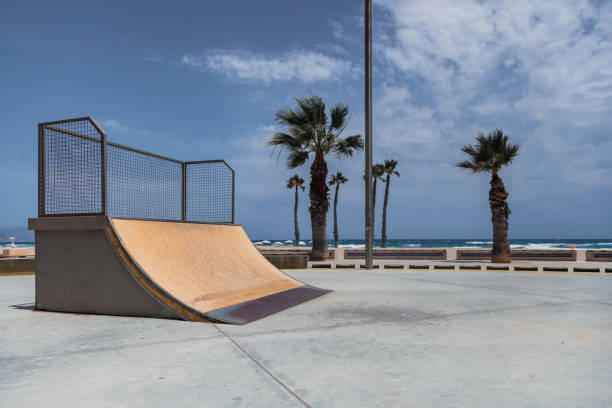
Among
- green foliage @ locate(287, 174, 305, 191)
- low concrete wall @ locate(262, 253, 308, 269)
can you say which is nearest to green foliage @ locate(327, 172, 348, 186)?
green foliage @ locate(287, 174, 305, 191)

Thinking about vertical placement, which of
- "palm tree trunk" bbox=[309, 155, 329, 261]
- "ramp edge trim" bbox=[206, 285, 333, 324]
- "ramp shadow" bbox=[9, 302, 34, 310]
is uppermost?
"palm tree trunk" bbox=[309, 155, 329, 261]

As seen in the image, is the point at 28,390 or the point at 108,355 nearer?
the point at 28,390

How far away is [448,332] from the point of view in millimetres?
5578

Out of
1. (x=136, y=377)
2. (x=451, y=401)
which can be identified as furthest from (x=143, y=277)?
(x=451, y=401)

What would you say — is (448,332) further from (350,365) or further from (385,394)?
(385,394)

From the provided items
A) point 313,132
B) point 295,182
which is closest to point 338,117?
point 313,132

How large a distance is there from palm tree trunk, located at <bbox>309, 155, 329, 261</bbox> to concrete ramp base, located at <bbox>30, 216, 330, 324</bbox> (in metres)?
14.8

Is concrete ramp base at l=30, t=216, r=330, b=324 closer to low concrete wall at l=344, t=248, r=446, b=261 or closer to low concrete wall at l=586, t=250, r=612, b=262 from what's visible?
low concrete wall at l=344, t=248, r=446, b=261

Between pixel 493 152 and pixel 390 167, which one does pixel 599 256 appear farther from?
pixel 390 167

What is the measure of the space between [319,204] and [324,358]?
19.1 m

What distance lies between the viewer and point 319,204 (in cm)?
2334

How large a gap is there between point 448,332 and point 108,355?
13.3 ft

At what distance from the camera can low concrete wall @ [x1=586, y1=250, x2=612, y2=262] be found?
79.3ft

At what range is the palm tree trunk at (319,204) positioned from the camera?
23328mm
